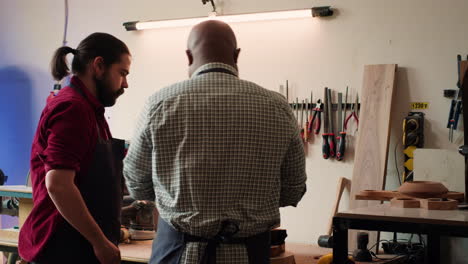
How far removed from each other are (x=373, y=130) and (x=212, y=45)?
2.02m

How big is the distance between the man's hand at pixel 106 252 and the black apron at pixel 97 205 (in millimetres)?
58

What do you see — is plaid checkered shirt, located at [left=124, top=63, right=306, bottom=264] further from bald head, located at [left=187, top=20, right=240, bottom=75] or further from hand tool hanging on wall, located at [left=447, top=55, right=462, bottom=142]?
hand tool hanging on wall, located at [left=447, top=55, right=462, bottom=142]

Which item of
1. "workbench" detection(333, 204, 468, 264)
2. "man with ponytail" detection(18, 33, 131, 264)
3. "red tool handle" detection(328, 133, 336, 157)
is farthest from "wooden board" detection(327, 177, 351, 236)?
"man with ponytail" detection(18, 33, 131, 264)

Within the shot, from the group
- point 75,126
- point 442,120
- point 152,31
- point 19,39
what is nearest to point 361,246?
point 442,120

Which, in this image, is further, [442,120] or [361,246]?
[442,120]

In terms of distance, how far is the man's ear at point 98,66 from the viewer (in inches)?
67.1

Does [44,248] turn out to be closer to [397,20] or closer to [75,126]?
[75,126]

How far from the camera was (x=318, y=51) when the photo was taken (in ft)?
11.6

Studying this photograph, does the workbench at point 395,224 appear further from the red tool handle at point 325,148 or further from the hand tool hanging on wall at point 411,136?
the red tool handle at point 325,148

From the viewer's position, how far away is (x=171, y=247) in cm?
141

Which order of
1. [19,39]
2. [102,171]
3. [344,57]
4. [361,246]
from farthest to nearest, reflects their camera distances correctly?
1. [19,39]
2. [344,57]
3. [361,246]
4. [102,171]

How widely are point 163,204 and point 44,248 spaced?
1.39 ft

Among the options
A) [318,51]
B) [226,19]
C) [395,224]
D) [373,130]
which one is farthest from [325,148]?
[395,224]

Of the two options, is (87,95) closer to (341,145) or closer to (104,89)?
(104,89)
